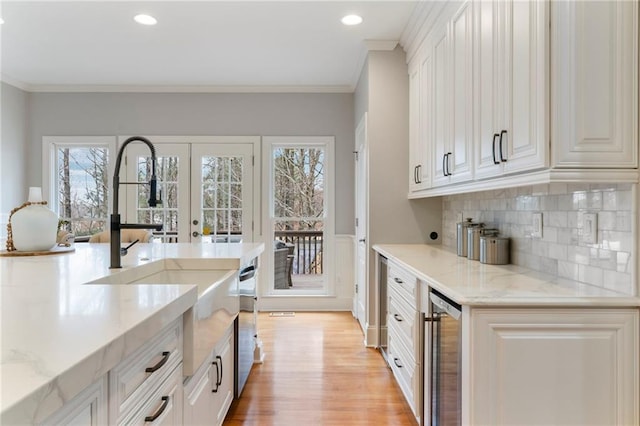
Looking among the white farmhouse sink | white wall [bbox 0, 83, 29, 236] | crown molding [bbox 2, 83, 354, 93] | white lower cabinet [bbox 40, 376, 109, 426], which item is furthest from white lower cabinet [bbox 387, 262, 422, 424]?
white wall [bbox 0, 83, 29, 236]

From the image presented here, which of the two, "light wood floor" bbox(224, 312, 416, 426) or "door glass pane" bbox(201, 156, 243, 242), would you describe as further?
"door glass pane" bbox(201, 156, 243, 242)

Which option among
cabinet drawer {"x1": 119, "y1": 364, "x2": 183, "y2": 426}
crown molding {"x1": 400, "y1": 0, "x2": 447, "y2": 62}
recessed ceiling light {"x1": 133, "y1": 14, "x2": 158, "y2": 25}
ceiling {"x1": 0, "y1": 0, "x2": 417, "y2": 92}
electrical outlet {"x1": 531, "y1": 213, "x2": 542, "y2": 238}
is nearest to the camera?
cabinet drawer {"x1": 119, "y1": 364, "x2": 183, "y2": 426}

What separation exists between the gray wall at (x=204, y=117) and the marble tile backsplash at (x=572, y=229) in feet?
8.02

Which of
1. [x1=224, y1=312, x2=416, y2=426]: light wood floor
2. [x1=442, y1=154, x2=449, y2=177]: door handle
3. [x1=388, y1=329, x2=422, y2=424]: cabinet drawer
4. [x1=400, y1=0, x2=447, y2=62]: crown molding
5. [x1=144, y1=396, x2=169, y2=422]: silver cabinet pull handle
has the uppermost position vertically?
[x1=400, y1=0, x2=447, y2=62]: crown molding

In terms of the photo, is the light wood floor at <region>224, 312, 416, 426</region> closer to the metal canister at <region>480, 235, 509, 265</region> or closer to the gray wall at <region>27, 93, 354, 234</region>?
the metal canister at <region>480, 235, 509, 265</region>

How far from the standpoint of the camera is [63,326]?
796mm

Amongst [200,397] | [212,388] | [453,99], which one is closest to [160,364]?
[200,397]

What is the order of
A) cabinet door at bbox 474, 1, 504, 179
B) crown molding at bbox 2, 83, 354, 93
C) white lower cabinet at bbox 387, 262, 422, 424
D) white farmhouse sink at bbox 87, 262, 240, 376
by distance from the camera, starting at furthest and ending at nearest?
1. crown molding at bbox 2, 83, 354, 93
2. white lower cabinet at bbox 387, 262, 422, 424
3. cabinet door at bbox 474, 1, 504, 179
4. white farmhouse sink at bbox 87, 262, 240, 376

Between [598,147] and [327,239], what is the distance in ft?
11.5

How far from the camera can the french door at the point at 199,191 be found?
15.3 ft

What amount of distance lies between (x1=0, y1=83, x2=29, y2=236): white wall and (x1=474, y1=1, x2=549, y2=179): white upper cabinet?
16.6ft

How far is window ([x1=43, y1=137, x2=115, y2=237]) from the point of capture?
475 centimetres

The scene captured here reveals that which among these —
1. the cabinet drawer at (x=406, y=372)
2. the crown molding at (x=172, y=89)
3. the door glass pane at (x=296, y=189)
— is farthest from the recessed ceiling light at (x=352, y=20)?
the cabinet drawer at (x=406, y=372)

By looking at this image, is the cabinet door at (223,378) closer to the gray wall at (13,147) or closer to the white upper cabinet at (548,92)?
the white upper cabinet at (548,92)
